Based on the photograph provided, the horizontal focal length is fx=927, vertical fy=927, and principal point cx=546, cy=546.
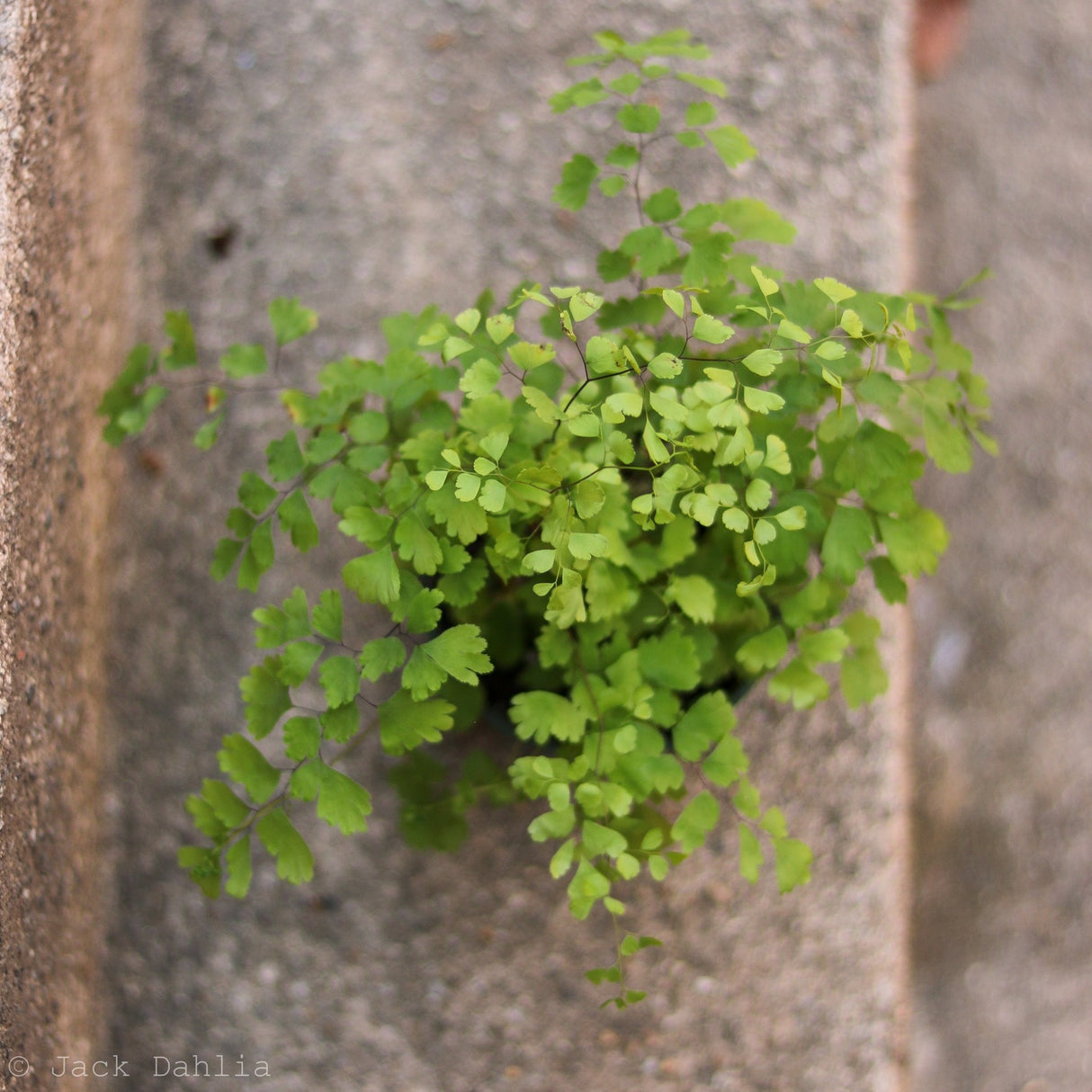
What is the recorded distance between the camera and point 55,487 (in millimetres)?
1140

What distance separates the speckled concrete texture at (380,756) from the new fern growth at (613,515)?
14.9 inches

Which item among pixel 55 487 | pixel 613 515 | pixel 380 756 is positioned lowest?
pixel 380 756

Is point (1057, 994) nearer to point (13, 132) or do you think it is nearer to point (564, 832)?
point (564, 832)

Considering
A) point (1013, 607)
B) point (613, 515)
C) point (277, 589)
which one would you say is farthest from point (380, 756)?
point (1013, 607)

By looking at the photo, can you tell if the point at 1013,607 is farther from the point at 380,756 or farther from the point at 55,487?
the point at 55,487

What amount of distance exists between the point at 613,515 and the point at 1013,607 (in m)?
1.14

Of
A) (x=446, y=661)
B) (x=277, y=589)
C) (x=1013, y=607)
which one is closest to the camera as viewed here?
(x=446, y=661)

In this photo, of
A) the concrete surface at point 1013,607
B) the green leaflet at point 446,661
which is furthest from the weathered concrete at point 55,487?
the concrete surface at point 1013,607

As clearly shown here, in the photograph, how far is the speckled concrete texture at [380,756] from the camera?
47.6 inches

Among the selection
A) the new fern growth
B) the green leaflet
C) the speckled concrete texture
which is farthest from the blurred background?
the green leaflet

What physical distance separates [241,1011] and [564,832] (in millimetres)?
697

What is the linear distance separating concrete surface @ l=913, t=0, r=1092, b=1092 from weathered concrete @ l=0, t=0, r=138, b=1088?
1.27 m

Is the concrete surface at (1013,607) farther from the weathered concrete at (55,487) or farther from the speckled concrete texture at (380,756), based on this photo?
the weathered concrete at (55,487)

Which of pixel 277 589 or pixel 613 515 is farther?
pixel 277 589
